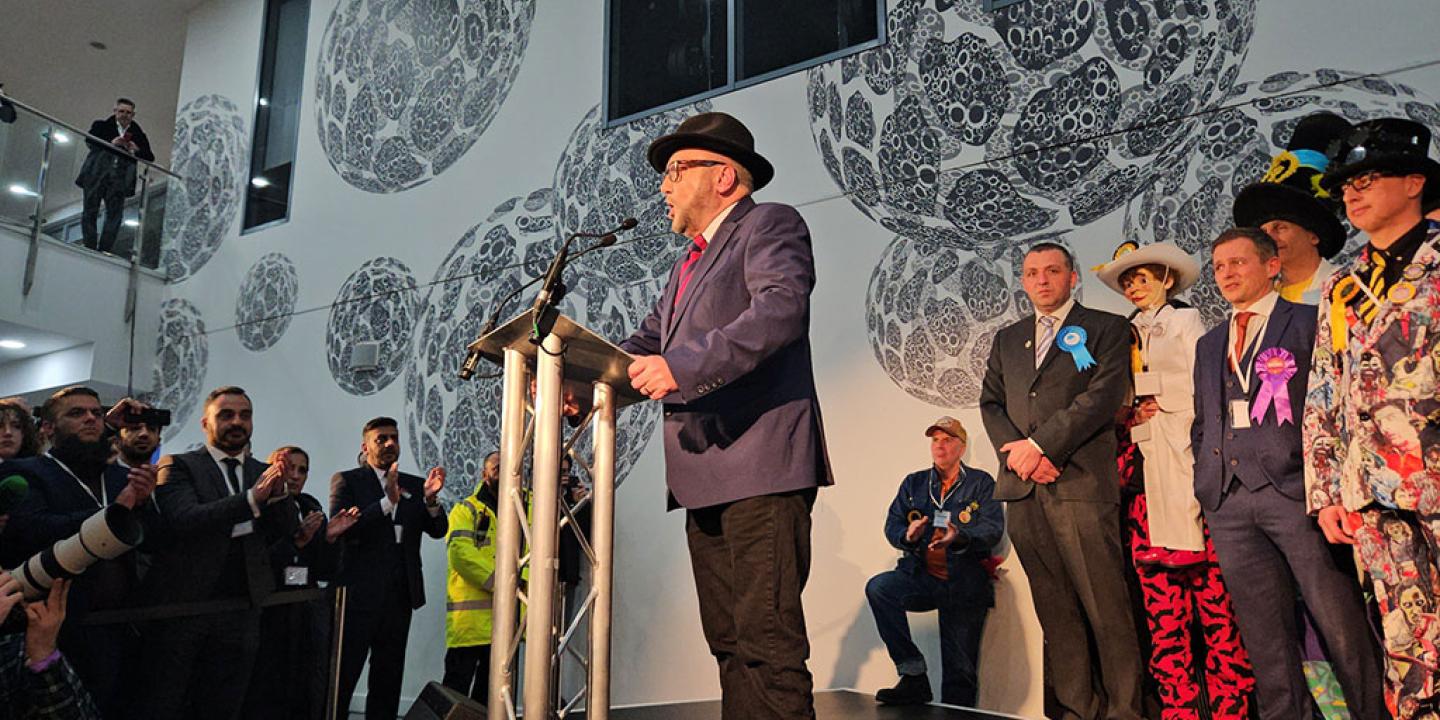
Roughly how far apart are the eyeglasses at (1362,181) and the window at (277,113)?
7732 mm

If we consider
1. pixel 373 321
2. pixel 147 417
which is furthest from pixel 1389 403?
pixel 373 321

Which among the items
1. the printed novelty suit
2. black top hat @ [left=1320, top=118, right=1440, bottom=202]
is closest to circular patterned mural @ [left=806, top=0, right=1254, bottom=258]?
black top hat @ [left=1320, top=118, right=1440, bottom=202]

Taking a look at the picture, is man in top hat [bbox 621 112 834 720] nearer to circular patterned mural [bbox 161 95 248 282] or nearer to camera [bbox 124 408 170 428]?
camera [bbox 124 408 170 428]

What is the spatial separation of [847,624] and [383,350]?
3.98 m

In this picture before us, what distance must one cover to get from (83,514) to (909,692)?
309 cm

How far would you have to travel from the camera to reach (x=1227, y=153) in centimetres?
461

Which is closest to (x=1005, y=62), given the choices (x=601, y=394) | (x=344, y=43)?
(x=601, y=394)

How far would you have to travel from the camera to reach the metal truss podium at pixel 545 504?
1.94 meters

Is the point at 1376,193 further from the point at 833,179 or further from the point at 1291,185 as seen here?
the point at 833,179

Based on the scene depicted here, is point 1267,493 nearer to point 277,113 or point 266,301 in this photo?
point 266,301

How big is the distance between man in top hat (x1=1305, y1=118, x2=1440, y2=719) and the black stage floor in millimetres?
1526

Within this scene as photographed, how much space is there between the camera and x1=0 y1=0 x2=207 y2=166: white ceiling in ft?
33.0

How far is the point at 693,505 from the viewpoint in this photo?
2.10 m

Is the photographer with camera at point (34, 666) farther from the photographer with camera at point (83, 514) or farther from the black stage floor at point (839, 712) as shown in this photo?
the black stage floor at point (839, 712)
